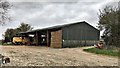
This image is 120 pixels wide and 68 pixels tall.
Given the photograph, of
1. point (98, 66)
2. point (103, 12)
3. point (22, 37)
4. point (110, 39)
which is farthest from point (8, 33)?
point (98, 66)

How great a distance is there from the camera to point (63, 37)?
25359mm

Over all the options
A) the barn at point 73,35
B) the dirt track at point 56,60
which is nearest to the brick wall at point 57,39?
the barn at point 73,35

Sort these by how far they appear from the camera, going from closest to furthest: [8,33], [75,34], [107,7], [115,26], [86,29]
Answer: [115,26] < [75,34] < [86,29] < [107,7] < [8,33]

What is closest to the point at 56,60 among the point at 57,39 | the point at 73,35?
the point at 57,39

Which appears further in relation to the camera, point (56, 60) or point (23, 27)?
point (23, 27)

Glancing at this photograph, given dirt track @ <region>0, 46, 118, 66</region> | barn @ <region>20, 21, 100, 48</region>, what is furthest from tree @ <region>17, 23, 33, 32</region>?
dirt track @ <region>0, 46, 118, 66</region>

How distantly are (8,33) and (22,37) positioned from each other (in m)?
19.3

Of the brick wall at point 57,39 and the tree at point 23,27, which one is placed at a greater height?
the tree at point 23,27

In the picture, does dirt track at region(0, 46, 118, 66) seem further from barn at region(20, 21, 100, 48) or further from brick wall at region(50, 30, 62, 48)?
barn at region(20, 21, 100, 48)

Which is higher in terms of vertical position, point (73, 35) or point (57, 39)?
point (73, 35)

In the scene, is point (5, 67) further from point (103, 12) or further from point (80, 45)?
point (103, 12)

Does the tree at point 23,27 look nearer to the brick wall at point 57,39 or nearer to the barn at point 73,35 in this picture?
the barn at point 73,35

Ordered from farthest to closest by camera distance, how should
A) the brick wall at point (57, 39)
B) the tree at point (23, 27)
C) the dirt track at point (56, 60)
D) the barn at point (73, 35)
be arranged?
the tree at point (23, 27), the barn at point (73, 35), the brick wall at point (57, 39), the dirt track at point (56, 60)

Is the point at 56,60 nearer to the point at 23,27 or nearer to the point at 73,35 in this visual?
the point at 73,35
